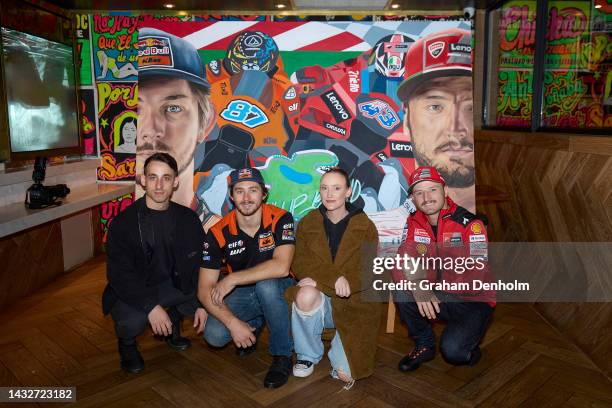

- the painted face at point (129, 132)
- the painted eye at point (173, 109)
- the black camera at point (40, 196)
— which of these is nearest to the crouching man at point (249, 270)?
the painted eye at point (173, 109)

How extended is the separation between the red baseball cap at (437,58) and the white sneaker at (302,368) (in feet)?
4.58

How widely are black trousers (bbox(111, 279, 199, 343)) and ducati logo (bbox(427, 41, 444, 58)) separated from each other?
1.71 metres

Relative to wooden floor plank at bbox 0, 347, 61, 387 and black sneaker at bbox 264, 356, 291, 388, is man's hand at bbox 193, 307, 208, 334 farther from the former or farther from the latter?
wooden floor plank at bbox 0, 347, 61, 387

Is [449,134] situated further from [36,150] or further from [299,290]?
[36,150]

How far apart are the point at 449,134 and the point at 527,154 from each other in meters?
1.28

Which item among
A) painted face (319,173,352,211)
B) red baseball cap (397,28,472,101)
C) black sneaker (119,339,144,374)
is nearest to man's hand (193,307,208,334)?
black sneaker (119,339,144,374)

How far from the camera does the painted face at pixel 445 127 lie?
7.45 ft

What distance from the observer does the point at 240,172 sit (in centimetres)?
214

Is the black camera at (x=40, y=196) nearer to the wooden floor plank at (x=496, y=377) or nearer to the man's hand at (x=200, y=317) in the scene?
the man's hand at (x=200, y=317)

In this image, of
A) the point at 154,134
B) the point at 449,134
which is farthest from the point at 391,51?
the point at 154,134

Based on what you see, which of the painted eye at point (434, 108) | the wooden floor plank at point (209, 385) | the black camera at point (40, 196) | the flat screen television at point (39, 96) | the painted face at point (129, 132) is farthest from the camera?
the painted face at point (129, 132)

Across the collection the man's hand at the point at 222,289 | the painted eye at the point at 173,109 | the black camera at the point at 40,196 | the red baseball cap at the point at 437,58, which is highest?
the red baseball cap at the point at 437,58

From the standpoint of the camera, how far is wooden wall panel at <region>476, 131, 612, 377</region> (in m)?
2.35

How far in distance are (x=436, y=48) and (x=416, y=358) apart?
1.55 metres
